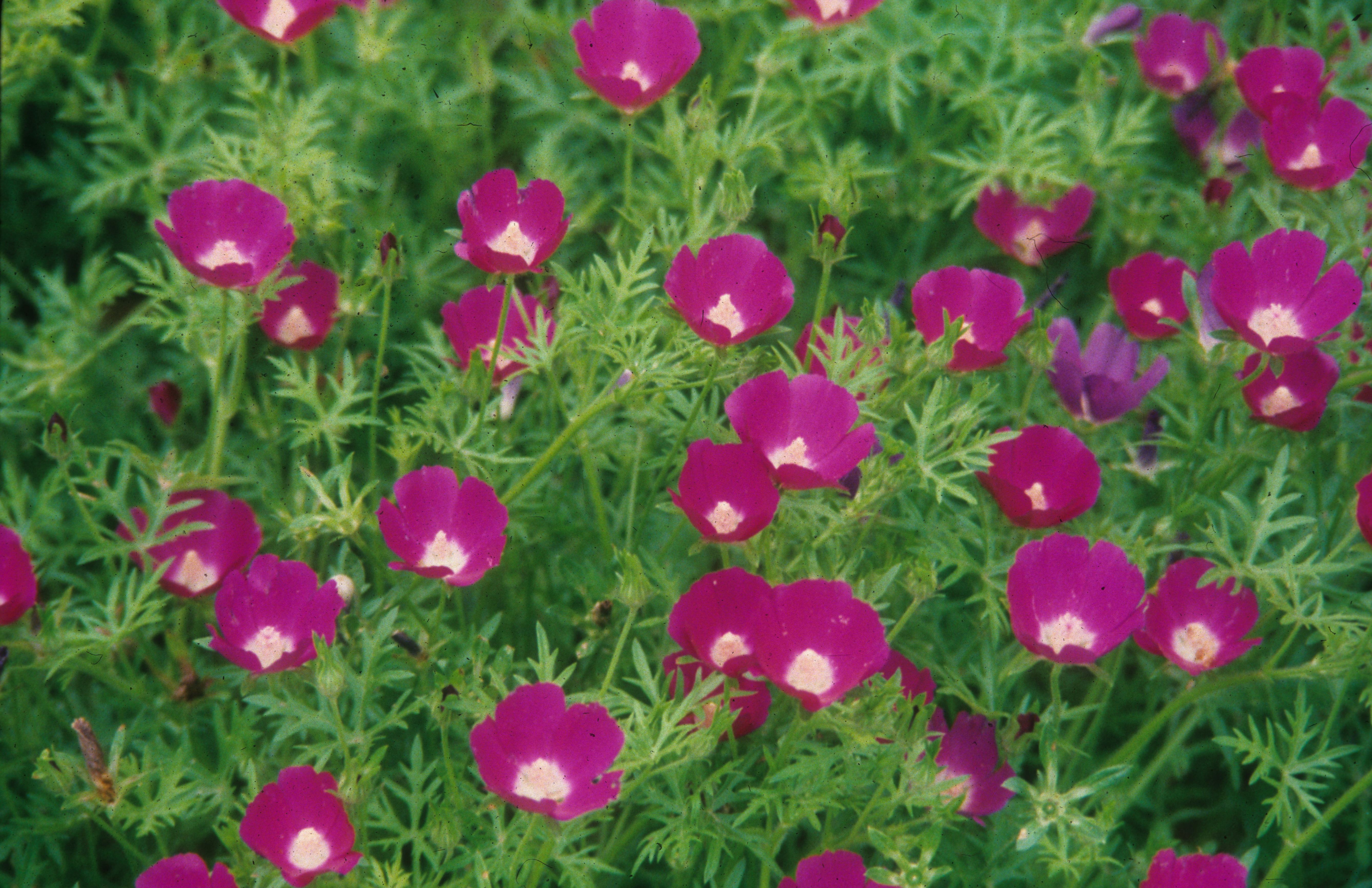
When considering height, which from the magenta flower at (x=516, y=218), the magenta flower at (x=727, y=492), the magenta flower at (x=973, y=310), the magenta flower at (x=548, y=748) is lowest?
the magenta flower at (x=548, y=748)

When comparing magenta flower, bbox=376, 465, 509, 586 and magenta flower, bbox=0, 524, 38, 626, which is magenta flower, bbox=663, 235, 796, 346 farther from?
magenta flower, bbox=0, 524, 38, 626

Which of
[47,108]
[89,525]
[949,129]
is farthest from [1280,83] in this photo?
[47,108]

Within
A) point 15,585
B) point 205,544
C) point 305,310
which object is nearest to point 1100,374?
point 305,310

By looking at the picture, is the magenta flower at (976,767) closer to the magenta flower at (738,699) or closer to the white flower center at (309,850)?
the magenta flower at (738,699)

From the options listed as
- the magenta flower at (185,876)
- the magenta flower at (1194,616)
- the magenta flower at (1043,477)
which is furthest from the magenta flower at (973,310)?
the magenta flower at (185,876)

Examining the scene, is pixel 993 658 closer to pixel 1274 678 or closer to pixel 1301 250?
pixel 1274 678

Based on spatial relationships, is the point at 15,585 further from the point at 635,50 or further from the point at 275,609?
the point at 635,50
